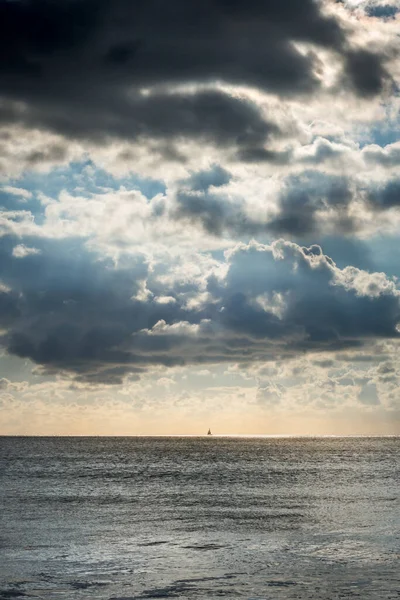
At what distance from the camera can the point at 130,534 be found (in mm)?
49062

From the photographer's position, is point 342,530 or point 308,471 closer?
point 342,530

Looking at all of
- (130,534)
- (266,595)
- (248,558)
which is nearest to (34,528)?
(130,534)

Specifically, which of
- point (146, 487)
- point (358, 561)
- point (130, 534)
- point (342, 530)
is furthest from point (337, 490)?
point (358, 561)

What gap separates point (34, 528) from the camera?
51062mm

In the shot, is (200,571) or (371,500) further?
(371,500)

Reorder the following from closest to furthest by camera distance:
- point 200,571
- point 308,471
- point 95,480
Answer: point 200,571, point 95,480, point 308,471

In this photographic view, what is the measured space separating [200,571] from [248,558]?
197 inches

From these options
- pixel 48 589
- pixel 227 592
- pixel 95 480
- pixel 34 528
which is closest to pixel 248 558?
pixel 227 592

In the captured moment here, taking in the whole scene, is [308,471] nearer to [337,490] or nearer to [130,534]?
[337,490]

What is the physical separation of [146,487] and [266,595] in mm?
63220

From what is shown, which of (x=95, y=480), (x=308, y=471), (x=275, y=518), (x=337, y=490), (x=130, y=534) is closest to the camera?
(x=130, y=534)

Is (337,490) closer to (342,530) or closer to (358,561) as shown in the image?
(342,530)

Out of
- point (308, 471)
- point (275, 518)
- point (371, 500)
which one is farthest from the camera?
point (308, 471)

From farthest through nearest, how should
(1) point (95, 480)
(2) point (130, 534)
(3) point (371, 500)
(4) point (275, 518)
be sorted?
(1) point (95, 480) → (3) point (371, 500) → (4) point (275, 518) → (2) point (130, 534)
